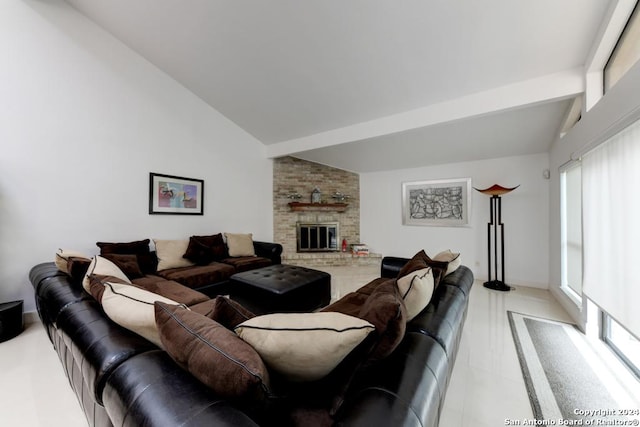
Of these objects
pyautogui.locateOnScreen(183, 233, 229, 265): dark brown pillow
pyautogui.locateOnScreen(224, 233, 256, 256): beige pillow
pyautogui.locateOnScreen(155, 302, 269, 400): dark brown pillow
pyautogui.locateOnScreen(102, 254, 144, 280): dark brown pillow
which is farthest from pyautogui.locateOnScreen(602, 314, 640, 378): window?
pyautogui.locateOnScreen(102, 254, 144, 280): dark brown pillow

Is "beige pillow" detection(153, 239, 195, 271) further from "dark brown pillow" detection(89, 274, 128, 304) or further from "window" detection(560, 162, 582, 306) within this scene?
"window" detection(560, 162, 582, 306)

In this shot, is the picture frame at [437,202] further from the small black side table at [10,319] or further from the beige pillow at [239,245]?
the small black side table at [10,319]

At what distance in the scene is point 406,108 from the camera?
3158 millimetres

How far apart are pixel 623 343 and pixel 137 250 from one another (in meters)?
4.89

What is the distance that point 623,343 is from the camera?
6.51 feet

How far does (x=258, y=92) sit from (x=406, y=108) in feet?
6.67

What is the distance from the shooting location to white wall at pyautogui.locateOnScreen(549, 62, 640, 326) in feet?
4.99

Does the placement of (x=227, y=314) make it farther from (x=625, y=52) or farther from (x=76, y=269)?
(x=625, y=52)

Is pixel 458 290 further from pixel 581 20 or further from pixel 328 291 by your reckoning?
pixel 581 20

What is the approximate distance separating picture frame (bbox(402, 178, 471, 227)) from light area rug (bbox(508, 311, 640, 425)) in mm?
2397

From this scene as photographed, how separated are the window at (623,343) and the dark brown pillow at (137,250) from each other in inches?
176

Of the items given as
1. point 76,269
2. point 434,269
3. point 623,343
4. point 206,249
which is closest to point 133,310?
point 76,269

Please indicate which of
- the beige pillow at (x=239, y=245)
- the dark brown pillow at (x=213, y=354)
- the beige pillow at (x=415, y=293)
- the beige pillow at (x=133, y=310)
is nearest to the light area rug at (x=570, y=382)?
the beige pillow at (x=415, y=293)

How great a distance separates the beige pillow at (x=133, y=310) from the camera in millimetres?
939
